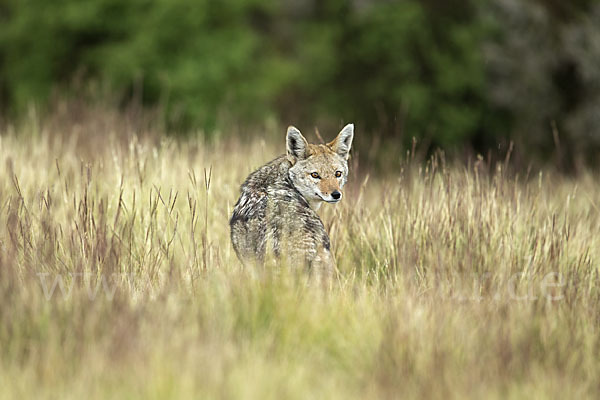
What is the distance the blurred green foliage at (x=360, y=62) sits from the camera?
17.0m

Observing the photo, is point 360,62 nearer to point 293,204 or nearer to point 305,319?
point 293,204

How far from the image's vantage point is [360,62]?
20062 millimetres

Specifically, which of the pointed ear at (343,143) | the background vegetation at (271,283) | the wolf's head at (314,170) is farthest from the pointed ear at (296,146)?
the background vegetation at (271,283)

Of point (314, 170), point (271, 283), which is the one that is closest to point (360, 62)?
point (314, 170)

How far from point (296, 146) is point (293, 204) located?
1.80 feet

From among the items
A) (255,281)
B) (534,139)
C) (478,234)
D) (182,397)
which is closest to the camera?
(182,397)

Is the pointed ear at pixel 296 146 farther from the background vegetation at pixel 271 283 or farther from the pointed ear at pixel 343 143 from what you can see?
the background vegetation at pixel 271 283

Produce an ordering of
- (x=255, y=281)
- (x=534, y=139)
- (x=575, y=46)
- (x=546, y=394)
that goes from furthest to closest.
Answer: (x=534, y=139) → (x=575, y=46) → (x=255, y=281) → (x=546, y=394)

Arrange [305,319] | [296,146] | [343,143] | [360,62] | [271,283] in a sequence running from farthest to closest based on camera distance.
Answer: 1. [360,62]
2. [343,143]
3. [296,146]
4. [271,283]
5. [305,319]

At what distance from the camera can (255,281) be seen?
14.1 feet

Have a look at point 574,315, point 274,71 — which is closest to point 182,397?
point 574,315

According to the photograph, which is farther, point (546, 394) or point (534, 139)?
point (534, 139)

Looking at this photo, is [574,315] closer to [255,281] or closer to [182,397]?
[255,281]

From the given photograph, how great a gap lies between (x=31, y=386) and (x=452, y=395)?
190 cm
